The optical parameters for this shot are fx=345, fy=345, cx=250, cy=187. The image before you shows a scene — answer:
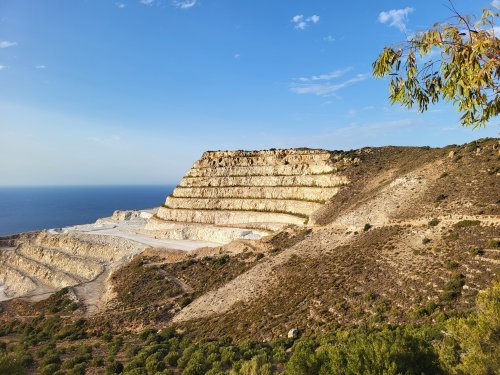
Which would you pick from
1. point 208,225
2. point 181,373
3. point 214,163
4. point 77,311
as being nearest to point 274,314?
point 181,373

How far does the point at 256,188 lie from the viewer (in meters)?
85.8

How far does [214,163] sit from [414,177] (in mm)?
57961

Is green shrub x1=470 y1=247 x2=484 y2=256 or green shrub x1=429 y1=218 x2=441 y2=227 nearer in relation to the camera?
green shrub x1=470 y1=247 x2=484 y2=256

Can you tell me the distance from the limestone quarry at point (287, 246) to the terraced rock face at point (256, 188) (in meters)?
0.34

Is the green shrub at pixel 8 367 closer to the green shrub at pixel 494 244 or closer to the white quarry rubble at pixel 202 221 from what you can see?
the green shrub at pixel 494 244

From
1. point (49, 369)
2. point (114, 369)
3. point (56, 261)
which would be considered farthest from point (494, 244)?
point (56, 261)

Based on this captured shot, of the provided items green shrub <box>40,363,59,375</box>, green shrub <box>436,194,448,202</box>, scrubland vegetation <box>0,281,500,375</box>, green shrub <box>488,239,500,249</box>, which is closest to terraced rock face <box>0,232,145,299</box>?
scrubland vegetation <box>0,281,500,375</box>

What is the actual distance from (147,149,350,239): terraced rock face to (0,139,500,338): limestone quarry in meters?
0.34

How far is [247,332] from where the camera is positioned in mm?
33500

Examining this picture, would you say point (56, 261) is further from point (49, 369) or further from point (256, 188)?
point (49, 369)

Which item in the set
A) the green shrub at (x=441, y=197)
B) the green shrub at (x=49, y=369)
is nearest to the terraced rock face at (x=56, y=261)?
the green shrub at (x=49, y=369)

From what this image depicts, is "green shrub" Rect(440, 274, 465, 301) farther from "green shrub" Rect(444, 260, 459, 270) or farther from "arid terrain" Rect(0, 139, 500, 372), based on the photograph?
"green shrub" Rect(444, 260, 459, 270)

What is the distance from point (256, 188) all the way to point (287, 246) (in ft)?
107

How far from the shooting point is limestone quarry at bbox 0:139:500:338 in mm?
33344
